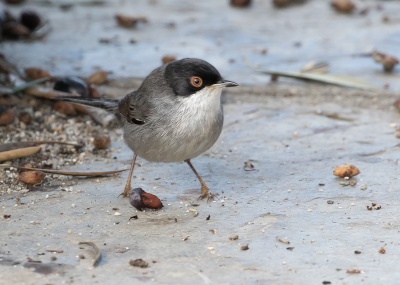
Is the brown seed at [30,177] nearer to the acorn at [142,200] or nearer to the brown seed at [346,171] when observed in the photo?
the acorn at [142,200]

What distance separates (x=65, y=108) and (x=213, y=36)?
3.33 m

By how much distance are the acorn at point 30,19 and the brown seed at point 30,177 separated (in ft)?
14.6

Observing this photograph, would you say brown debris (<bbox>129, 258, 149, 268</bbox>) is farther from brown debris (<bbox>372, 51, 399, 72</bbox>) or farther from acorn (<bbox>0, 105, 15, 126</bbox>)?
brown debris (<bbox>372, 51, 399, 72</bbox>)

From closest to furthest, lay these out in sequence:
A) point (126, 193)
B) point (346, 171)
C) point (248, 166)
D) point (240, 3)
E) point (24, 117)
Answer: point (126, 193) → point (346, 171) → point (248, 166) → point (24, 117) → point (240, 3)

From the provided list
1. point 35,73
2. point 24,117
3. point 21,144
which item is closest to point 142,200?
point 21,144

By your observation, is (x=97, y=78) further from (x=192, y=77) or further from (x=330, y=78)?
(x=330, y=78)

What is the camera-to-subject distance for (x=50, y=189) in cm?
435

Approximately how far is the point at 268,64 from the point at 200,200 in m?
3.51

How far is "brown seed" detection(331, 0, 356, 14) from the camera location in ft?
29.7

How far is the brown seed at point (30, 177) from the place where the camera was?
436 centimetres

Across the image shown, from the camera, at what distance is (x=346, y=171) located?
4.47m

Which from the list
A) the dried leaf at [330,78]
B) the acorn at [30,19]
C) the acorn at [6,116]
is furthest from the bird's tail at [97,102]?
the acorn at [30,19]

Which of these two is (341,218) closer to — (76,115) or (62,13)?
(76,115)

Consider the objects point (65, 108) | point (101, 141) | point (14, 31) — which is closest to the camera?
point (101, 141)
